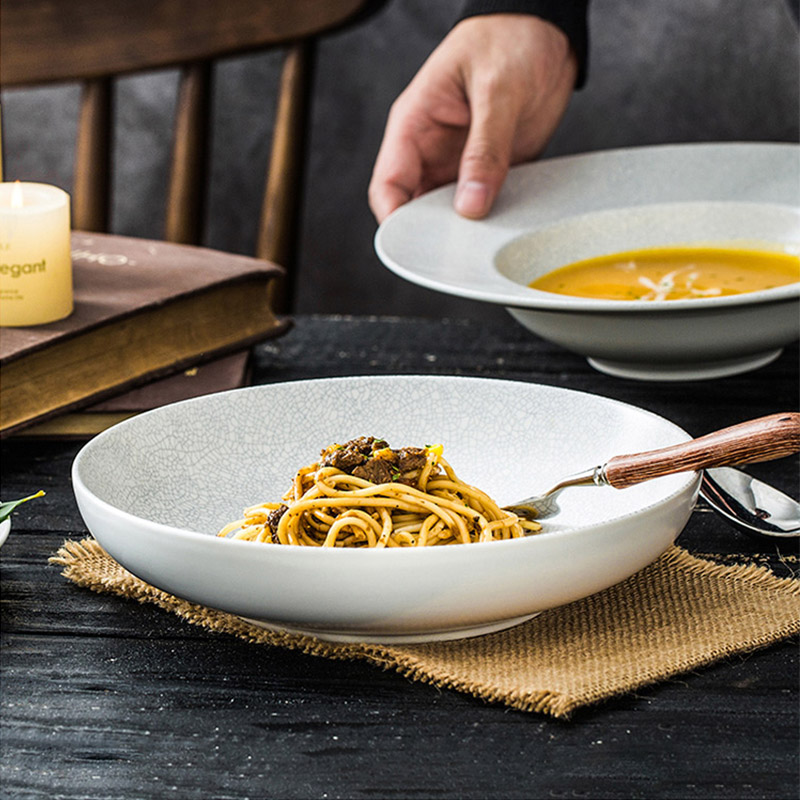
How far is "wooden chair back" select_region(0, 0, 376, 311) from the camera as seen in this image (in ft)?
6.46

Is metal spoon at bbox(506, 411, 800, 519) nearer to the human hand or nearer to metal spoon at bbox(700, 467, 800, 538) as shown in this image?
metal spoon at bbox(700, 467, 800, 538)

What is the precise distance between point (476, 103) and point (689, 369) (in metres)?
0.48

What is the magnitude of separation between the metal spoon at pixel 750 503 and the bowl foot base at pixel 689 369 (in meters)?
0.30

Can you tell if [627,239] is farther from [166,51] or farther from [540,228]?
[166,51]

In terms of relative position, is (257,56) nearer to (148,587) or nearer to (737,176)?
(737,176)

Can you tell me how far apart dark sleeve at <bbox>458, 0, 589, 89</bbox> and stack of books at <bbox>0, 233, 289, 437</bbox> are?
54cm

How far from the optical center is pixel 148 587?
0.69m

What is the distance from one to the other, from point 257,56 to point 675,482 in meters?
2.15

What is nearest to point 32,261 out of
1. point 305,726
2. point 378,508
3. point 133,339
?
point 133,339

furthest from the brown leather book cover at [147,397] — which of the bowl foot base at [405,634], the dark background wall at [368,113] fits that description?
the dark background wall at [368,113]

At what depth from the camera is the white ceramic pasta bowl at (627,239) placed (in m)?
0.99

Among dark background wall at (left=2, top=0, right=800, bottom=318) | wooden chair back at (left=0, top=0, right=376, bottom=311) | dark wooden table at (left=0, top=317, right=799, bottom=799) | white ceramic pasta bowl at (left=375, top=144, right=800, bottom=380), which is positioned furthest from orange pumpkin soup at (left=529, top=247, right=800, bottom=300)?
dark background wall at (left=2, top=0, right=800, bottom=318)

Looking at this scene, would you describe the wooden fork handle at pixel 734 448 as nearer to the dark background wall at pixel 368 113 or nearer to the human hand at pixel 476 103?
the human hand at pixel 476 103

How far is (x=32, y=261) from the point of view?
3.33 ft
